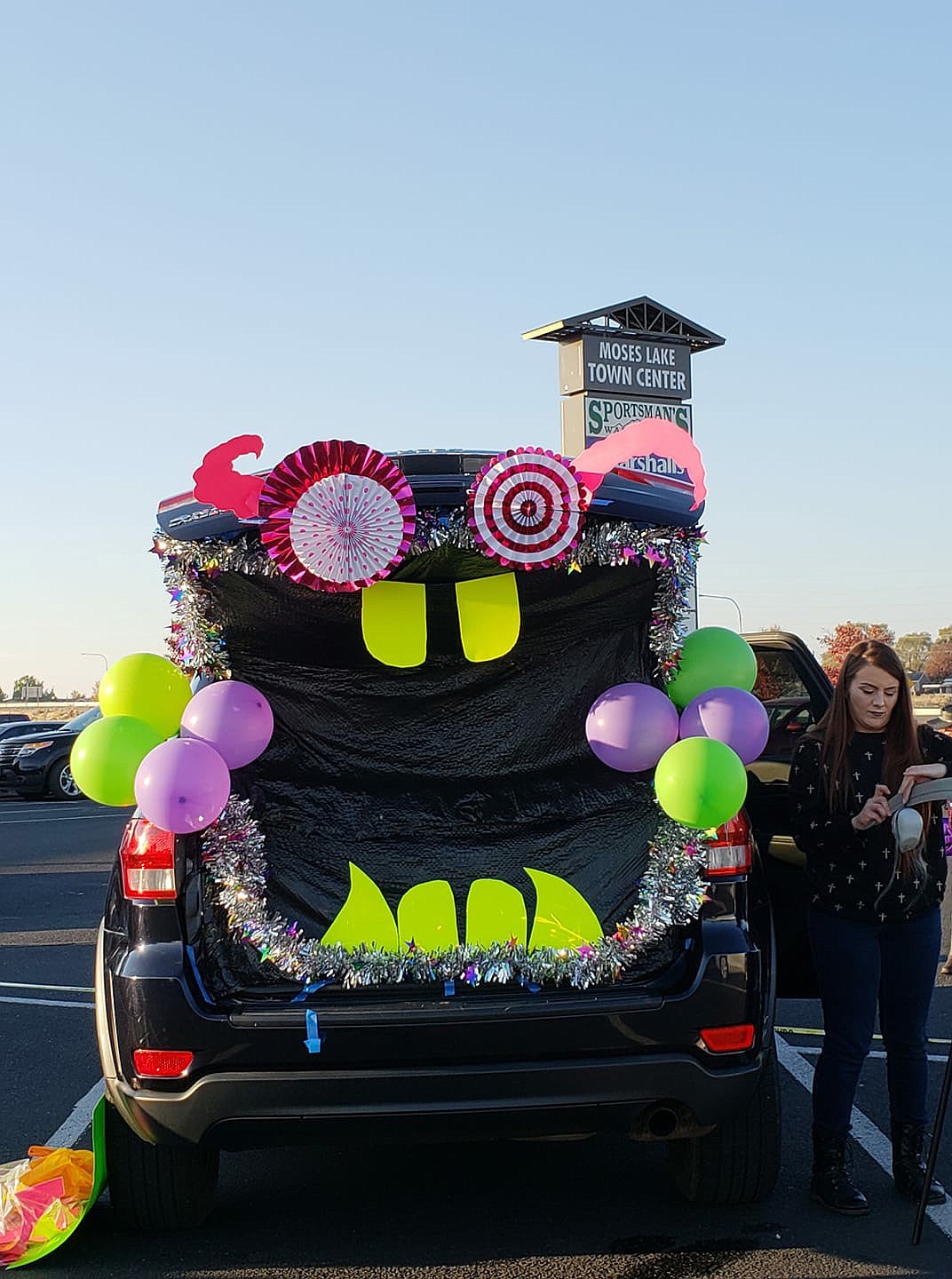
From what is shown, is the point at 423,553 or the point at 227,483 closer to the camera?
the point at 227,483

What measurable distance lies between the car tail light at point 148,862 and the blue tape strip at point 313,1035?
0.49 meters

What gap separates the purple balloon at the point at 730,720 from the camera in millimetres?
3902

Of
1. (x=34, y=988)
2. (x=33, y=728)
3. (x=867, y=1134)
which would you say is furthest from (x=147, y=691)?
(x=33, y=728)

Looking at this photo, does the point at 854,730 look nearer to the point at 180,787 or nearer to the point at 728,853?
the point at 728,853

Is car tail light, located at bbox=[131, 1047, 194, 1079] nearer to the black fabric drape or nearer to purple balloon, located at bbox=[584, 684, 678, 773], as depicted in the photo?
the black fabric drape

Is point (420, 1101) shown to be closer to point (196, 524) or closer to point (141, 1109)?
point (141, 1109)

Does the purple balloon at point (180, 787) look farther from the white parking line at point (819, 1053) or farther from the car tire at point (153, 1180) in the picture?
the white parking line at point (819, 1053)

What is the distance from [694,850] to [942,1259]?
51.6 inches

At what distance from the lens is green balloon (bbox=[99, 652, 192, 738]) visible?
408 centimetres

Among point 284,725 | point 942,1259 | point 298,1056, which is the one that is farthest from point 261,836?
point 942,1259

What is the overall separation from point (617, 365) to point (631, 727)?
12.3m

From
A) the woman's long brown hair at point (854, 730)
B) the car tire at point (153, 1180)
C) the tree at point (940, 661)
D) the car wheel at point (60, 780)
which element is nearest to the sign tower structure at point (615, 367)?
the car wheel at point (60, 780)

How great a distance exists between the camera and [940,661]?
334 ft

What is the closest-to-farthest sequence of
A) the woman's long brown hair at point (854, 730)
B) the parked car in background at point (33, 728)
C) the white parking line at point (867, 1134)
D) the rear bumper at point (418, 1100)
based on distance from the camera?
the rear bumper at point (418, 1100)
the white parking line at point (867, 1134)
the woman's long brown hair at point (854, 730)
the parked car in background at point (33, 728)
